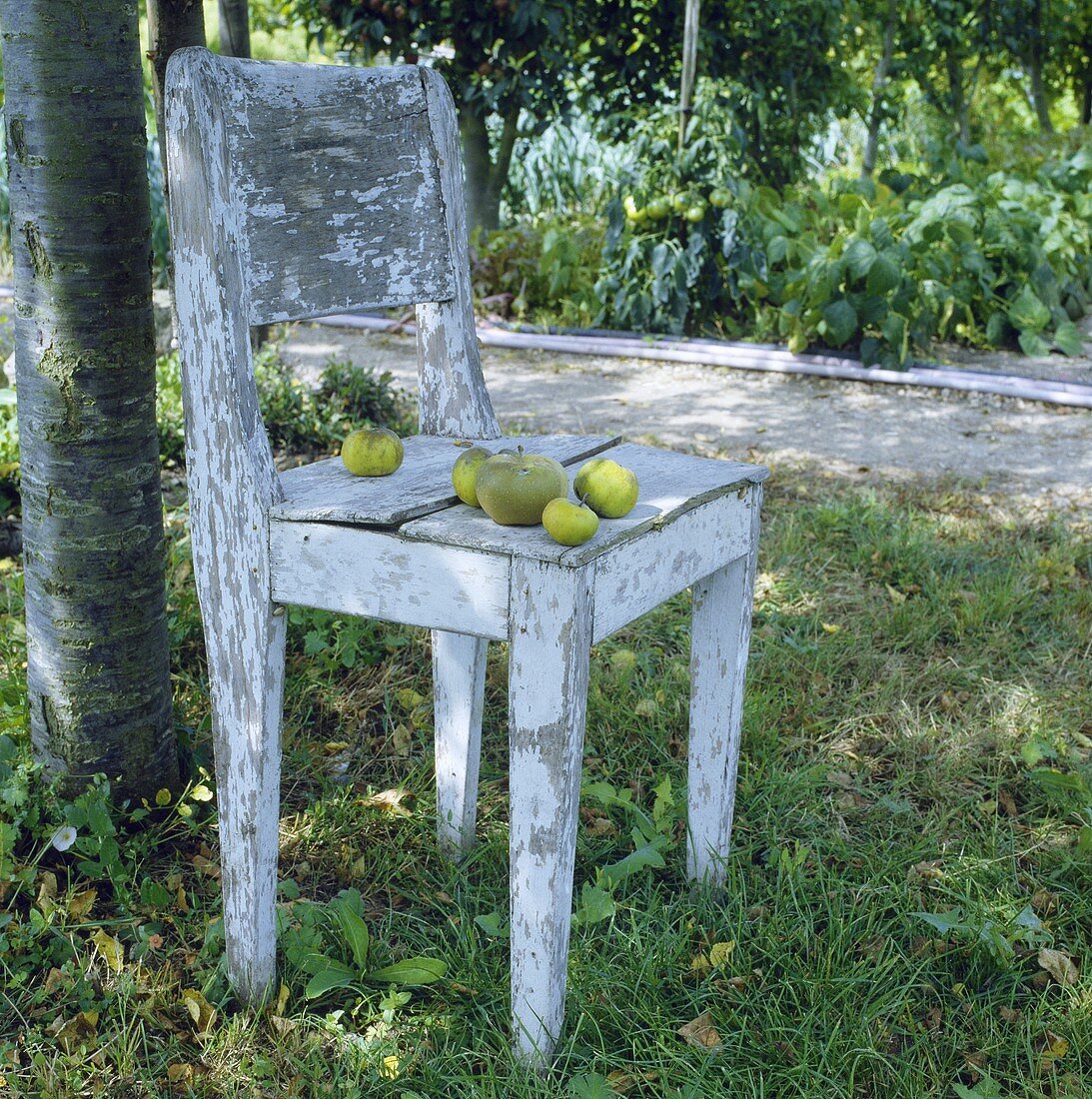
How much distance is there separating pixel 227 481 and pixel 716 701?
79 cm

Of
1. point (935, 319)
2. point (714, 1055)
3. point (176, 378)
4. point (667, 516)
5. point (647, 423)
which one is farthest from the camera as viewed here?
point (935, 319)

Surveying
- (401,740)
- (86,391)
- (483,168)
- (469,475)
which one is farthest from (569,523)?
(483,168)

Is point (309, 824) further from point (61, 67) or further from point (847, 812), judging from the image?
point (61, 67)

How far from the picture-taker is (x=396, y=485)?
1613 millimetres

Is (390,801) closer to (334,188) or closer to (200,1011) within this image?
(200,1011)

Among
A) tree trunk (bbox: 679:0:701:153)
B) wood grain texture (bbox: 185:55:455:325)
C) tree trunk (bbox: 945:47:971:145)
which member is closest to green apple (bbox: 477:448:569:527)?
wood grain texture (bbox: 185:55:455:325)

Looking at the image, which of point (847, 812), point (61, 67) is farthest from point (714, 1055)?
point (61, 67)

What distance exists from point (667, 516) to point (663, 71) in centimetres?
680

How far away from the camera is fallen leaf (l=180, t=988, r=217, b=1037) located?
169 cm

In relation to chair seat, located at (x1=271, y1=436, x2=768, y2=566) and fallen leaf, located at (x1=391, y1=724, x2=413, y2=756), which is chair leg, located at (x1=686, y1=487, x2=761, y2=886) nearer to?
chair seat, located at (x1=271, y1=436, x2=768, y2=566)

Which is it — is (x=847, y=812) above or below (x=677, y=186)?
below

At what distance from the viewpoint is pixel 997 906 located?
1.91 m

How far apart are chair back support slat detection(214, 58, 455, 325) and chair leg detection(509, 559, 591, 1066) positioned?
55 cm

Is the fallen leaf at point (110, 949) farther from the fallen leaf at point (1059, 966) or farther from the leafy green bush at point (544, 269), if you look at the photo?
the leafy green bush at point (544, 269)
